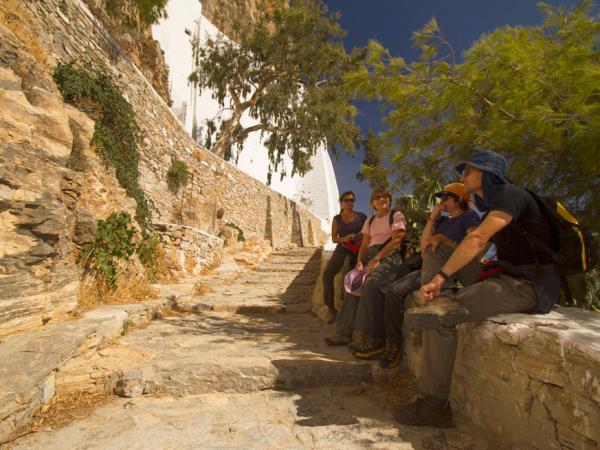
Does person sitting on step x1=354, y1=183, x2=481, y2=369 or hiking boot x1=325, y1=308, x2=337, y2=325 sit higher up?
person sitting on step x1=354, y1=183, x2=481, y2=369

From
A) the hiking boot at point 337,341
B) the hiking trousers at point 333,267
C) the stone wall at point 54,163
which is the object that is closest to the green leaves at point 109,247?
the stone wall at point 54,163

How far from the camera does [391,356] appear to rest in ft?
8.09

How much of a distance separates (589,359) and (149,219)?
22.1ft

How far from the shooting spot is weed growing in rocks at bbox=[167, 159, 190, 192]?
8766 mm

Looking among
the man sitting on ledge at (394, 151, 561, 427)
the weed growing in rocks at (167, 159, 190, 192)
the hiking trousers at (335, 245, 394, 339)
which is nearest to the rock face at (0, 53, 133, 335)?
the hiking trousers at (335, 245, 394, 339)

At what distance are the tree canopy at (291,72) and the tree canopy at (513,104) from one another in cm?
1088

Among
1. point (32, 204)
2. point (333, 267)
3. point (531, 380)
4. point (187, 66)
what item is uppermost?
point (187, 66)

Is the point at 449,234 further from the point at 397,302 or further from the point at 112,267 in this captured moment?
the point at 112,267

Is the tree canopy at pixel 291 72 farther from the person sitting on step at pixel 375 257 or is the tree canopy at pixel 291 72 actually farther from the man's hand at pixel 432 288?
the man's hand at pixel 432 288

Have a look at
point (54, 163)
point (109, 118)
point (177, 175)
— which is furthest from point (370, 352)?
point (177, 175)

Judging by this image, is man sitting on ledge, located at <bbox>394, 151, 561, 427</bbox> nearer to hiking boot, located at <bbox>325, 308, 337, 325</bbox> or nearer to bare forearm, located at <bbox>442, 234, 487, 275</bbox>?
bare forearm, located at <bbox>442, 234, 487, 275</bbox>

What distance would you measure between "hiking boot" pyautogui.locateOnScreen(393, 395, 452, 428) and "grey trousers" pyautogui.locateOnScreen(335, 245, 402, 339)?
801 millimetres

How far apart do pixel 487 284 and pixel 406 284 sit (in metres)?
0.76

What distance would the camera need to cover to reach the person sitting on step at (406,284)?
7.95 ft
